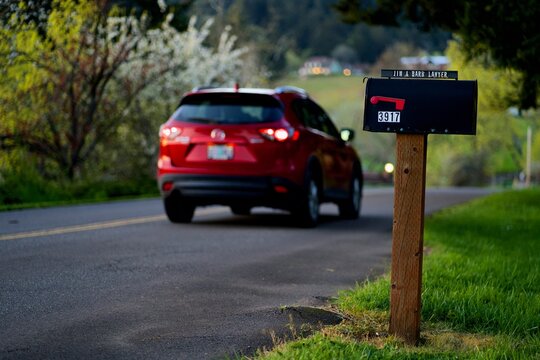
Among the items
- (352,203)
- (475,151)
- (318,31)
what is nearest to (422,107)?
(352,203)

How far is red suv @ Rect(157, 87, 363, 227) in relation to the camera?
47.1ft

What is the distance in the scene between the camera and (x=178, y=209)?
50.6 feet

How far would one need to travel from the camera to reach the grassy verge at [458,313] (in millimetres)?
5926

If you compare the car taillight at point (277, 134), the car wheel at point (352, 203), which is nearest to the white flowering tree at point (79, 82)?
the car taillight at point (277, 134)

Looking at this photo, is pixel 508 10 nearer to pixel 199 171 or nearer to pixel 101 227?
pixel 199 171

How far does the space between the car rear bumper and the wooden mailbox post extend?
25.3ft

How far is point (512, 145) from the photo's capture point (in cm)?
9469

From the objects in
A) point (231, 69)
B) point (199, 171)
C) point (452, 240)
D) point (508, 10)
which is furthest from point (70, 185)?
point (231, 69)

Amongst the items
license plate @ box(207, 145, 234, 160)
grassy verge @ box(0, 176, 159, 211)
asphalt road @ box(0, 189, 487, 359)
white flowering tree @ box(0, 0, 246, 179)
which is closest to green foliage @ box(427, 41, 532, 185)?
white flowering tree @ box(0, 0, 246, 179)

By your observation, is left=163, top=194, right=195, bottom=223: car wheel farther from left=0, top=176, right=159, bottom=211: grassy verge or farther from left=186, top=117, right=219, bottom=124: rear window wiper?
left=0, top=176, right=159, bottom=211: grassy verge

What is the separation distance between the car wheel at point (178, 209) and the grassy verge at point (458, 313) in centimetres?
442

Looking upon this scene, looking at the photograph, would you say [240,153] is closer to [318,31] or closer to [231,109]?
[231,109]

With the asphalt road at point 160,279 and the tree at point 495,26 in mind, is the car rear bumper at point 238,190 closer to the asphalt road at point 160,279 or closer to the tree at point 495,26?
the asphalt road at point 160,279

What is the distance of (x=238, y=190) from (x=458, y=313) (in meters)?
7.48
